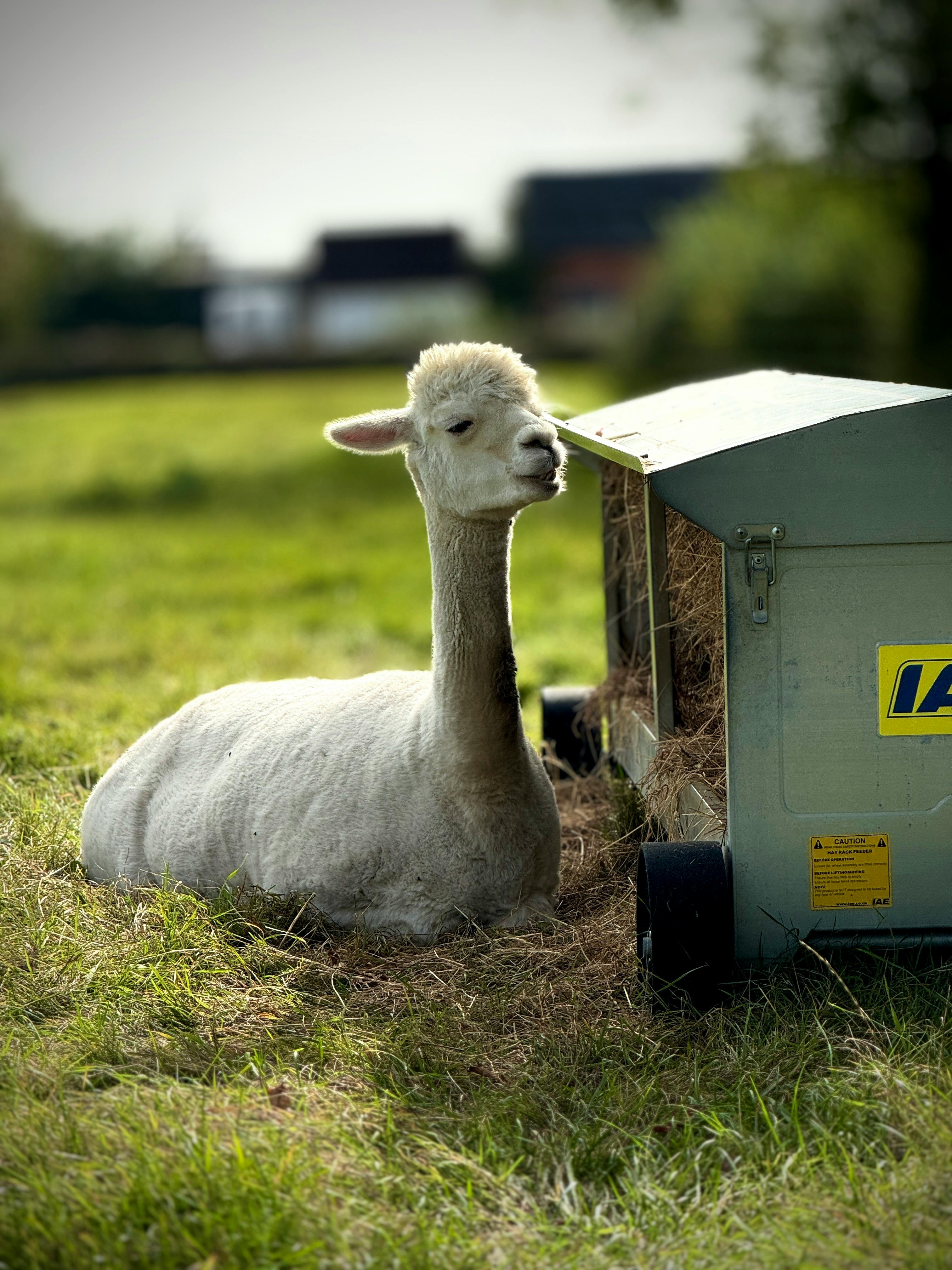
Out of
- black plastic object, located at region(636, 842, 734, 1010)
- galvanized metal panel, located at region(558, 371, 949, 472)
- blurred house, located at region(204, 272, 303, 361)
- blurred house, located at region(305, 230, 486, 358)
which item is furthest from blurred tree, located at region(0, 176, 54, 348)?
black plastic object, located at region(636, 842, 734, 1010)

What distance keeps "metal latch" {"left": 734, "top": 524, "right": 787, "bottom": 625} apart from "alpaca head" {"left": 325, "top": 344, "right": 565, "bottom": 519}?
57cm

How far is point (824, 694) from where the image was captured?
338 cm

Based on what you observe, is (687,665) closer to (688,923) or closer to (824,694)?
(824,694)

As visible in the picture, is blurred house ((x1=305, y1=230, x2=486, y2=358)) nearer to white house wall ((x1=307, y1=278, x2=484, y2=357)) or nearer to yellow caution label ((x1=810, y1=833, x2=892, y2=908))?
white house wall ((x1=307, y1=278, x2=484, y2=357))

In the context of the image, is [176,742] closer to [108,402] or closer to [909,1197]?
[909,1197]

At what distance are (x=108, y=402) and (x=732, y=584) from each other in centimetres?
2719

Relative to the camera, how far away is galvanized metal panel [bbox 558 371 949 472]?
337 centimetres

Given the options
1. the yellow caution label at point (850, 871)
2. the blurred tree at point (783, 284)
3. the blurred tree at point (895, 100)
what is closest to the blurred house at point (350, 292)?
the blurred tree at point (783, 284)

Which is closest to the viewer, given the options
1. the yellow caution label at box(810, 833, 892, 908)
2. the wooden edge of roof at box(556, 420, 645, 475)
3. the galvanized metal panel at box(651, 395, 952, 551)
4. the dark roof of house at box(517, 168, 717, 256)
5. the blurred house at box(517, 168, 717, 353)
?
the galvanized metal panel at box(651, 395, 952, 551)

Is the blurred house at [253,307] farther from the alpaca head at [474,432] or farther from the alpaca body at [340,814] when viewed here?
the alpaca head at [474,432]

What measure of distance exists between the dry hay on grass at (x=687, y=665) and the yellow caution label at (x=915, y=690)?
50cm

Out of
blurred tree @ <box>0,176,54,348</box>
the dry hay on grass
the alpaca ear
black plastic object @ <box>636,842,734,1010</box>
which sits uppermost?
blurred tree @ <box>0,176,54,348</box>

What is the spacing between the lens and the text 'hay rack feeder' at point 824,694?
10.8ft

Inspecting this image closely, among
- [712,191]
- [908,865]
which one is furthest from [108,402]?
[908,865]
